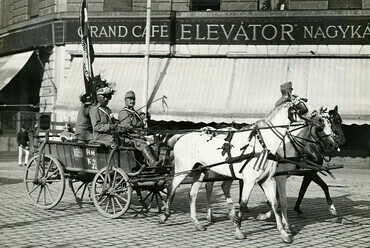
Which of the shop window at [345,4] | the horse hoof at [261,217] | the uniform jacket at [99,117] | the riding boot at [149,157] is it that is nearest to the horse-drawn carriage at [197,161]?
the riding boot at [149,157]

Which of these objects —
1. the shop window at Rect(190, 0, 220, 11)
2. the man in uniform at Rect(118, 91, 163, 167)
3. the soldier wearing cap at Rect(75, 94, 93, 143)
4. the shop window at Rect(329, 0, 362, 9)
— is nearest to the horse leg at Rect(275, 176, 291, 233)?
the man in uniform at Rect(118, 91, 163, 167)

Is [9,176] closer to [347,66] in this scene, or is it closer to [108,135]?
[108,135]

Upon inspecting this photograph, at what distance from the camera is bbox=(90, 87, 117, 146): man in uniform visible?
8.77 meters

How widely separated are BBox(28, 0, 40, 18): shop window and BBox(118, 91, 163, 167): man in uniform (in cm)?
1338

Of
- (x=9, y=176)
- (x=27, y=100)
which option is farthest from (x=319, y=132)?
(x=27, y=100)

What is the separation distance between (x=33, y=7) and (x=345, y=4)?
12279 mm

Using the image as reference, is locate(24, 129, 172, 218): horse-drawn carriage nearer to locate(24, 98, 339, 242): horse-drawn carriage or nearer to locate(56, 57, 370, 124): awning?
locate(24, 98, 339, 242): horse-drawn carriage

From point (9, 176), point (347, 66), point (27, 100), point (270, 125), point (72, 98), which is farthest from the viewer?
point (27, 100)

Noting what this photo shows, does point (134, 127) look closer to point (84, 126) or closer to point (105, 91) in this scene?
point (105, 91)

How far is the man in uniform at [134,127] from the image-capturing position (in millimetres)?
8539

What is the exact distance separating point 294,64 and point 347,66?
1.70 meters

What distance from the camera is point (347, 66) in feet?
55.5

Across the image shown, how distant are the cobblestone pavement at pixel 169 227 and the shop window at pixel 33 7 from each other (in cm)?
1179

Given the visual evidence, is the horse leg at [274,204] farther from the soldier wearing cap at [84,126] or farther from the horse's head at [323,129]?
the soldier wearing cap at [84,126]
